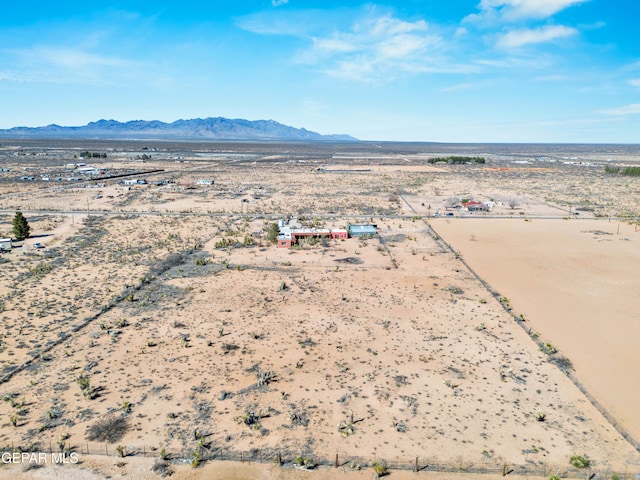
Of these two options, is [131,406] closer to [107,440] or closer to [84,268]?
[107,440]

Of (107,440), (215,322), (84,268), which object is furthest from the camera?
(84,268)

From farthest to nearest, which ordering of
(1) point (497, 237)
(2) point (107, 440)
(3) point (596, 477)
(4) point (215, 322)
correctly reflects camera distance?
(1) point (497, 237), (4) point (215, 322), (2) point (107, 440), (3) point (596, 477)

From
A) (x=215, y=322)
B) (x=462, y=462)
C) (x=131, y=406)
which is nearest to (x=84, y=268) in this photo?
(x=215, y=322)

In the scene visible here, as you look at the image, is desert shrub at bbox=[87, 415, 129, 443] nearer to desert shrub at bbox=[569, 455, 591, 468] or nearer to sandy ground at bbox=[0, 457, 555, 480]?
sandy ground at bbox=[0, 457, 555, 480]

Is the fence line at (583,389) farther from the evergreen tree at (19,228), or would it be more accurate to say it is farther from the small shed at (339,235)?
the evergreen tree at (19,228)

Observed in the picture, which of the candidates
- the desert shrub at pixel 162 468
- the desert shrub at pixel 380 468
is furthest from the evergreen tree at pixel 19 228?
the desert shrub at pixel 380 468

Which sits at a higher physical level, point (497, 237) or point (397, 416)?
point (497, 237)

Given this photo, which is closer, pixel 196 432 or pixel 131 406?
pixel 196 432
